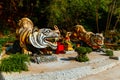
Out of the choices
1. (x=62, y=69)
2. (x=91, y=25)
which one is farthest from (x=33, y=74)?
(x=91, y=25)

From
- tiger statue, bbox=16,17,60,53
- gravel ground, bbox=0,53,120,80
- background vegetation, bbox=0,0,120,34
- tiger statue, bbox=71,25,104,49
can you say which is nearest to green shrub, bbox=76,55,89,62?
gravel ground, bbox=0,53,120,80

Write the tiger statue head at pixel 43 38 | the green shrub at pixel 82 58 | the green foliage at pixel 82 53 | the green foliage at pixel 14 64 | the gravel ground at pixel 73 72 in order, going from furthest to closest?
the green shrub at pixel 82 58 → the green foliage at pixel 82 53 → the tiger statue head at pixel 43 38 → the green foliage at pixel 14 64 → the gravel ground at pixel 73 72

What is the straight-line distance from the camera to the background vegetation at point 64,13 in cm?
2250

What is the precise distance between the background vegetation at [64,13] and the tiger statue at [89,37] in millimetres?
3052

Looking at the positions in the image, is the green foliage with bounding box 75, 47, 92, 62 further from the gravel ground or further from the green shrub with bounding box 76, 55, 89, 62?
the gravel ground

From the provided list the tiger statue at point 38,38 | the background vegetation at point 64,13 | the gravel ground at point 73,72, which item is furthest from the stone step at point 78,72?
the background vegetation at point 64,13

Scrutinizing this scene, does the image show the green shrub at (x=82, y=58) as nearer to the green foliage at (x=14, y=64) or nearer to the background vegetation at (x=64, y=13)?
the green foliage at (x=14, y=64)

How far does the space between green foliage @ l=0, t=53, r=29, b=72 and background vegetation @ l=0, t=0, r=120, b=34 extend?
8.85 meters

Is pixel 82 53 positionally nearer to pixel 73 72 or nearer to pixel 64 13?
pixel 73 72

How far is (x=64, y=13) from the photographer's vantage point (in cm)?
2277

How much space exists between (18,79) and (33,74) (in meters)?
0.70

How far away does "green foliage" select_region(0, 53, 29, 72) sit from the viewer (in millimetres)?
12864

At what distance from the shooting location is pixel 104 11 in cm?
2512

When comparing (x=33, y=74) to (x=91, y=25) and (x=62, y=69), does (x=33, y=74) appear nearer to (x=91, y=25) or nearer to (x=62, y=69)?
(x=62, y=69)
